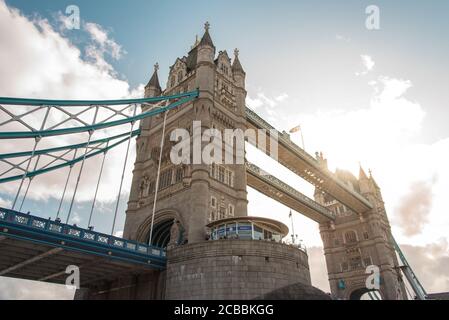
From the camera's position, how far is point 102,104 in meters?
31.0

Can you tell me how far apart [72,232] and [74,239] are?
52cm

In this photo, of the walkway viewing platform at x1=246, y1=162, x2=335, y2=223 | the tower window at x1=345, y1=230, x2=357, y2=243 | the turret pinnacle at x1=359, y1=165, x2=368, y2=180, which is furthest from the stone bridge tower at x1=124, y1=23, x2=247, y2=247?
the turret pinnacle at x1=359, y1=165, x2=368, y2=180

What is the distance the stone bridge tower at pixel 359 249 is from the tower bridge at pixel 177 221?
36.3 inches

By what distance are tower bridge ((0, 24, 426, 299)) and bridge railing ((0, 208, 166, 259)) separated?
7 centimetres

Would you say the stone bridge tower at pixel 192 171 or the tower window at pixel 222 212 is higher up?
the stone bridge tower at pixel 192 171

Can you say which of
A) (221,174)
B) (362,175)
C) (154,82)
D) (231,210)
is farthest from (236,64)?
(362,175)

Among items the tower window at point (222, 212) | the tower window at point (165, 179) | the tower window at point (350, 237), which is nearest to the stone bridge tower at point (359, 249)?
the tower window at point (350, 237)

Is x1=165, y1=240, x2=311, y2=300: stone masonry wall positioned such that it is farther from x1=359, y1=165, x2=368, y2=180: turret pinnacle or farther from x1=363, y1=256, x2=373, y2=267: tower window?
x1=359, y1=165, x2=368, y2=180: turret pinnacle

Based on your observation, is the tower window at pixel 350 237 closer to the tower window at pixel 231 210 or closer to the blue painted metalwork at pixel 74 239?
the tower window at pixel 231 210

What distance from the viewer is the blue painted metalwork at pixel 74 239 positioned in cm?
2044

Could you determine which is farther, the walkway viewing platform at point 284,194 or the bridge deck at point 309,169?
the bridge deck at point 309,169

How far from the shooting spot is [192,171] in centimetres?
3303
